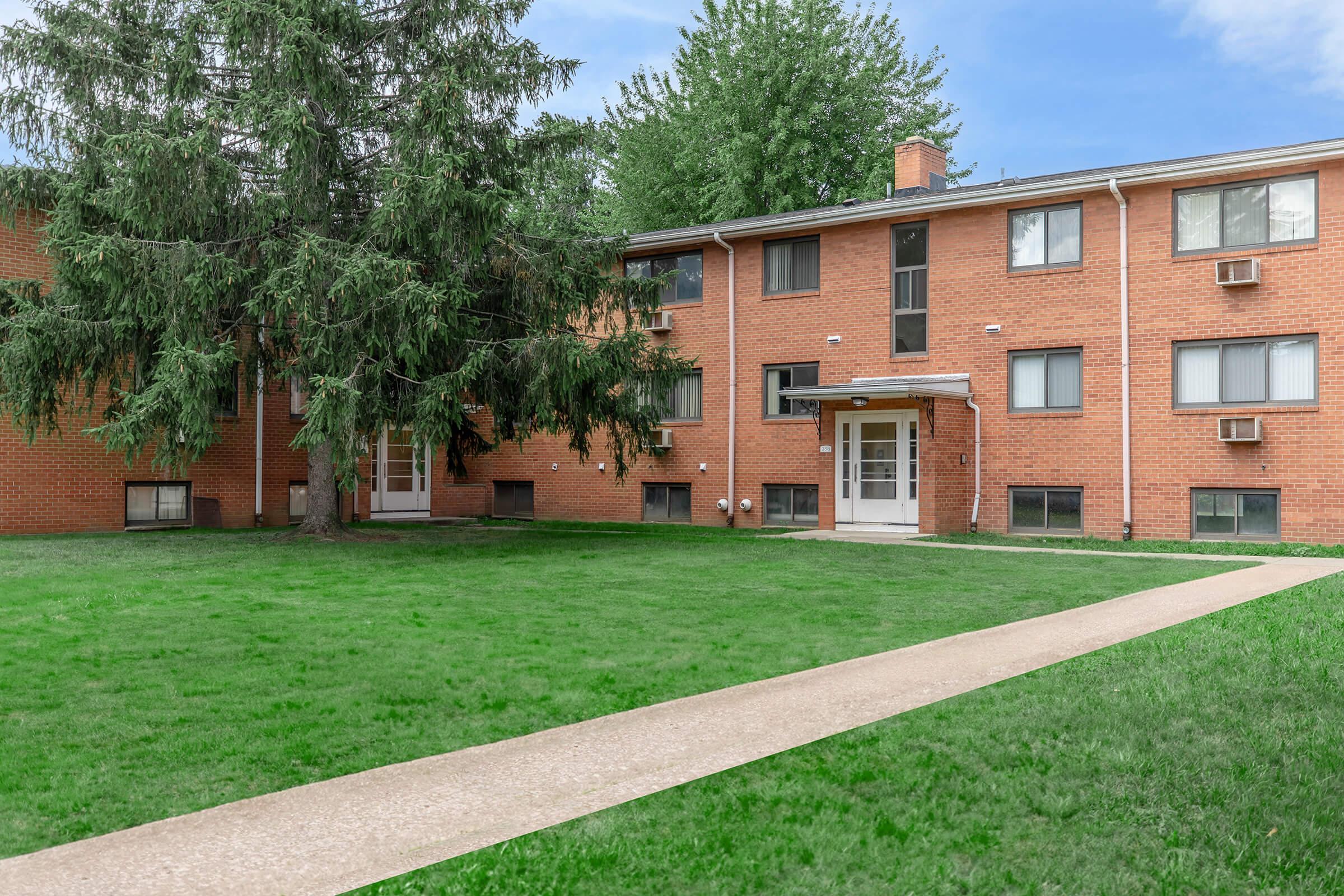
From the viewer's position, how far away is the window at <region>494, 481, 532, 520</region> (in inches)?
958

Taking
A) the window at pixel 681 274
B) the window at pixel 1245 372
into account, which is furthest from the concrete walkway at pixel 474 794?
the window at pixel 681 274

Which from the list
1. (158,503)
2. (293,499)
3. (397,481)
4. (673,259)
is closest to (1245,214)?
(673,259)

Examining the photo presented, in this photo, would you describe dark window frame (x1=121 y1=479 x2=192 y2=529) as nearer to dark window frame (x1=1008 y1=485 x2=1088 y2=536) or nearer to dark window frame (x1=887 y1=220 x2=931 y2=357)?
dark window frame (x1=887 y1=220 x2=931 y2=357)

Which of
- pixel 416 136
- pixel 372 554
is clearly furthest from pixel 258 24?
pixel 372 554

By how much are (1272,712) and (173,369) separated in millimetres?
12072

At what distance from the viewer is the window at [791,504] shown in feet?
68.1

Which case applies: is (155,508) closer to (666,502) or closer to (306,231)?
(306,231)

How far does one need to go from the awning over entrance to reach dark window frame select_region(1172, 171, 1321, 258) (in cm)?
386

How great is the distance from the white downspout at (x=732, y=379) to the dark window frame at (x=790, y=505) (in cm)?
58

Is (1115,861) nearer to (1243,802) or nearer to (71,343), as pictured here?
(1243,802)

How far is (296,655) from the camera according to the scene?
712 centimetres

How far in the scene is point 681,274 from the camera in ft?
72.6

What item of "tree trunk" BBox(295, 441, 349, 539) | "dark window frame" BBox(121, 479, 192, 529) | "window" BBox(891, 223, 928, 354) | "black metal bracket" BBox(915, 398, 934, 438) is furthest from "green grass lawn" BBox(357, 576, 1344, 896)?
"dark window frame" BBox(121, 479, 192, 529)

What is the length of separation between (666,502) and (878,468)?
15.4 feet
